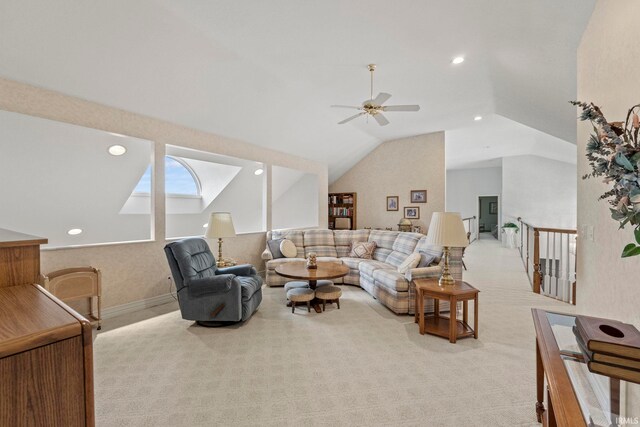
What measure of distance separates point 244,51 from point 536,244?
5.21 m

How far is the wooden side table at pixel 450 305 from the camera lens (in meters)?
2.85

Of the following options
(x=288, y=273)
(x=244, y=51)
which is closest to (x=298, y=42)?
(x=244, y=51)

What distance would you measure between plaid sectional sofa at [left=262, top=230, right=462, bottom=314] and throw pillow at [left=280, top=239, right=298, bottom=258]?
0.13 meters

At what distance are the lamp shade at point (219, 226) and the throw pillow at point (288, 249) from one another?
1.39m

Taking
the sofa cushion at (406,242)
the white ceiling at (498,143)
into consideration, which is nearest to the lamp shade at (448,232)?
the sofa cushion at (406,242)

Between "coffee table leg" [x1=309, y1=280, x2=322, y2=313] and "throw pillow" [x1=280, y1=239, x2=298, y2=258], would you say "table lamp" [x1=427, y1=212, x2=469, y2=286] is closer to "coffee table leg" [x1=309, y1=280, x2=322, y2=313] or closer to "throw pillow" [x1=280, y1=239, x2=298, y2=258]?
"coffee table leg" [x1=309, y1=280, x2=322, y2=313]

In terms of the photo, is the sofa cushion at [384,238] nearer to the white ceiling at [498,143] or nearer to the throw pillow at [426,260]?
the throw pillow at [426,260]

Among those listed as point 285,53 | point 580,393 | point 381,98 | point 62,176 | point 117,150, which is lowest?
point 580,393

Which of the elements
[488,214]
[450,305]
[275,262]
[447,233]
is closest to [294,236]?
[275,262]

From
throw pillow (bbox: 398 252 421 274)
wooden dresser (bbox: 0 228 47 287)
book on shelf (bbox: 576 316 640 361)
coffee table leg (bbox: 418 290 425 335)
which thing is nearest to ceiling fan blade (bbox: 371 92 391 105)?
throw pillow (bbox: 398 252 421 274)

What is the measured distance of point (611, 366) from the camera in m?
0.96

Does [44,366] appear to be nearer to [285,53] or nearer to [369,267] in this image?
[285,53]

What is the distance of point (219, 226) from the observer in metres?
3.98

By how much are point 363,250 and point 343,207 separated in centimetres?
323
